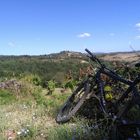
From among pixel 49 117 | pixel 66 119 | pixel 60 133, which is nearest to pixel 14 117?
pixel 49 117

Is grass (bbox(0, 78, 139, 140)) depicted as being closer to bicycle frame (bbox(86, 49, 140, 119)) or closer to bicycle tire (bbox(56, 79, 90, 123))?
bicycle tire (bbox(56, 79, 90, 123))

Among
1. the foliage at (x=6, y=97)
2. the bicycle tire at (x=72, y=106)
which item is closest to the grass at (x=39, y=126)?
the bicycle tire at (x=72, y=106)

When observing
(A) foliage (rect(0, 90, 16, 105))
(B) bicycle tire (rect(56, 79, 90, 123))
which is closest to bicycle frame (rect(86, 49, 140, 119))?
(B) bicycle tire (rect(56, 79, 90, 123))

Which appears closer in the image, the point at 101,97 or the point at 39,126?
the point at 101,97

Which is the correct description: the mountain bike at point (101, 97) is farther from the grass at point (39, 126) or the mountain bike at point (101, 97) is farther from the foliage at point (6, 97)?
the foliage at point (6, 97)

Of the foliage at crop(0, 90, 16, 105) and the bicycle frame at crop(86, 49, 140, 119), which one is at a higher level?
the bicycle frame at crop(86, 49, 140, 119)

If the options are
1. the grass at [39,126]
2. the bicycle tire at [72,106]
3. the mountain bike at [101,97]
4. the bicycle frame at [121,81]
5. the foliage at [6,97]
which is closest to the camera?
the bicycle frame at [121,81]

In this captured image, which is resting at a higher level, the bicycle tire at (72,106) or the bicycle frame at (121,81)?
the bicycle frame at (121,81)

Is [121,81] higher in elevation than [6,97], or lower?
higher

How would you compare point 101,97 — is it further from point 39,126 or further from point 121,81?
point 39,126

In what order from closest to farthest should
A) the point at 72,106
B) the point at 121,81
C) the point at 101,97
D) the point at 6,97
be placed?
the point at 121,81
the point at 101,97
the point at 72,106
the point at 6,97

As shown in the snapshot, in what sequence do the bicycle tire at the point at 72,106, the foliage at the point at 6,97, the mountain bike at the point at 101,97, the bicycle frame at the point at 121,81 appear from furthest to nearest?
1. the foliage at the point at 6,97
2. the bicycle tire at the point at 72,106
3. the mountain bike at the point at 101,97
4. the bicycle frame at the point at 121,81

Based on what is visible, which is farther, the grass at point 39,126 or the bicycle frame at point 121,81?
the grass at point 39,126

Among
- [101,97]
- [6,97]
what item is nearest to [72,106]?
[101,97]
